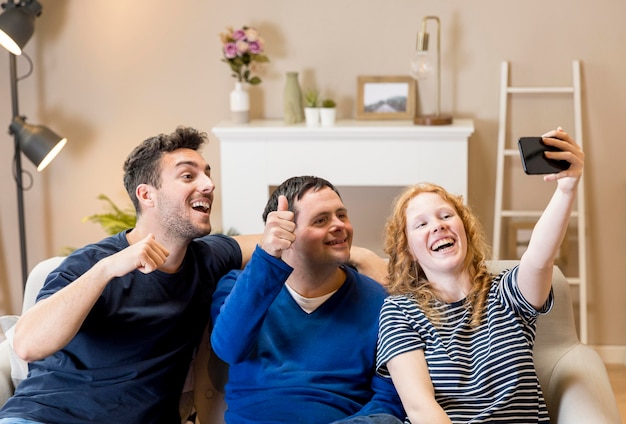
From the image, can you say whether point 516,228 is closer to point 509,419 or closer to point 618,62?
point 618,62

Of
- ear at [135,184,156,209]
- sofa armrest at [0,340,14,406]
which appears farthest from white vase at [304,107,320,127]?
sofa armrest at [0,340,14,406]

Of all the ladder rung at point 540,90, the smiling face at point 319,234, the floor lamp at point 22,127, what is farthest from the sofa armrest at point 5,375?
the ladder rung at point 540,90

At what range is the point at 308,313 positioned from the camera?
96.2 inches

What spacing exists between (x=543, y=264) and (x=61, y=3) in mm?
3093

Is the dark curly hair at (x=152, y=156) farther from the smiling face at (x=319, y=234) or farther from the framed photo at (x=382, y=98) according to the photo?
the framed photo at (x=382, y=98)

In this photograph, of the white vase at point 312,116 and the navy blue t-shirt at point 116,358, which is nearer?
the navy blue t-shirt at point 116,358

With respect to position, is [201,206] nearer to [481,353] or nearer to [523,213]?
[481,353]

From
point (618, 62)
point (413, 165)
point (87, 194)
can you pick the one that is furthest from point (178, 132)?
point (618, 62)

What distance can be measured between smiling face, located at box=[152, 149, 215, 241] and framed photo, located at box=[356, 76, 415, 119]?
1.84 meters

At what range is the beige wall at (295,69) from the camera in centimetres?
430

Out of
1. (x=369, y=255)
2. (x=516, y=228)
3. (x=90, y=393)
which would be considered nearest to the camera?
(x=90, y=393)

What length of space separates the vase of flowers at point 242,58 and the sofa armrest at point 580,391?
2.18m

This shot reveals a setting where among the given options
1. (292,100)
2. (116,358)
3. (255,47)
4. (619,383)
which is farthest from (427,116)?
(116,358)

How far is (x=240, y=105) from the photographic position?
14.1ft
